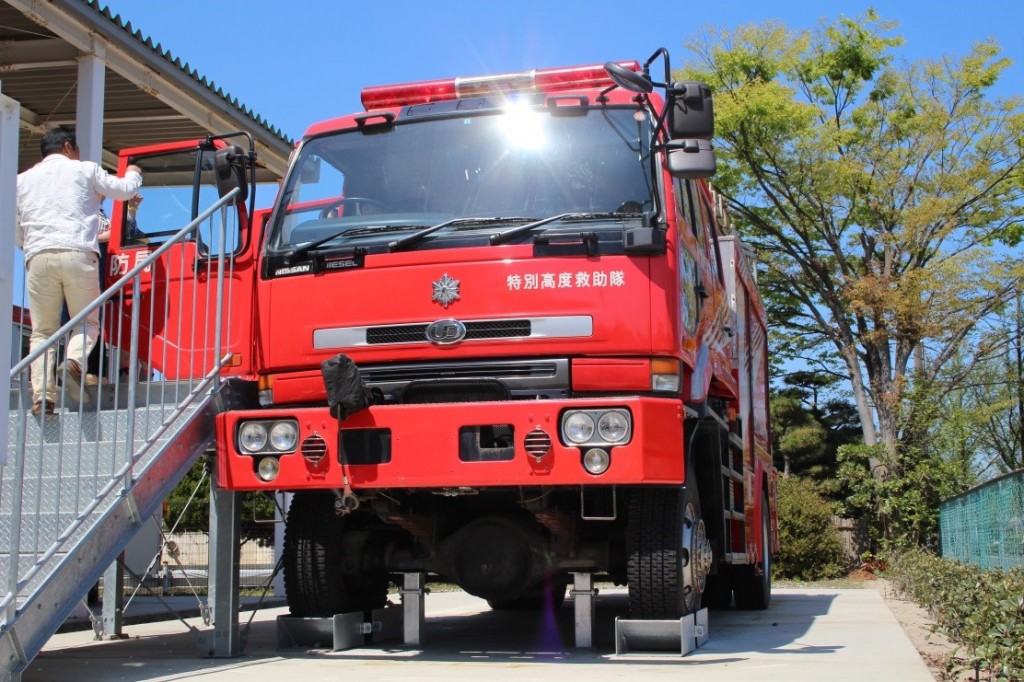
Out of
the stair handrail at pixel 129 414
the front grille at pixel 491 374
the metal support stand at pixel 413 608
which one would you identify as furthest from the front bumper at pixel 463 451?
the metal support stand at pixel 413 608

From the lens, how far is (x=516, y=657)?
21.6 feet

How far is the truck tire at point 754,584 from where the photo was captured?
34.7 feet

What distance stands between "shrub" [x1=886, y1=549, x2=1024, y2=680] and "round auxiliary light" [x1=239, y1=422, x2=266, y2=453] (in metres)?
3.49

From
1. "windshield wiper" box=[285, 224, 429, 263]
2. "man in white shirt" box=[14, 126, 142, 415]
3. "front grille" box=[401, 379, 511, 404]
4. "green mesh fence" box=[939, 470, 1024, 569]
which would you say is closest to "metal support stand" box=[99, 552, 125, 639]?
"man in white shirt" box=[14, 126, 142, 415]

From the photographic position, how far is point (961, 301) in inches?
977

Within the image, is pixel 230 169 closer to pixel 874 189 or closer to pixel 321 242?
pixel 321 242

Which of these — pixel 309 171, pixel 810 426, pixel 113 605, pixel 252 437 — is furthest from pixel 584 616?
pixel 810 426

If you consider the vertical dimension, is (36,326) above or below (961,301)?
below

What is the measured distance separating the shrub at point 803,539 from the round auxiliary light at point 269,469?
1470cm

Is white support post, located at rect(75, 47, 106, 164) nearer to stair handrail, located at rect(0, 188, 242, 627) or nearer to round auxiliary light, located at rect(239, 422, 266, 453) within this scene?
stair handrail, located at rect(0, 188, 242, 627)

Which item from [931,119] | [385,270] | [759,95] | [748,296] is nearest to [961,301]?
[931,119]

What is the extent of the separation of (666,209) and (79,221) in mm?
3423

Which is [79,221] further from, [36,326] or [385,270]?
[385,270]

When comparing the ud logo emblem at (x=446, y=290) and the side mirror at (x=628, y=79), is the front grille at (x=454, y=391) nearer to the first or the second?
the ud logo emblem at (x=446, y=290)
